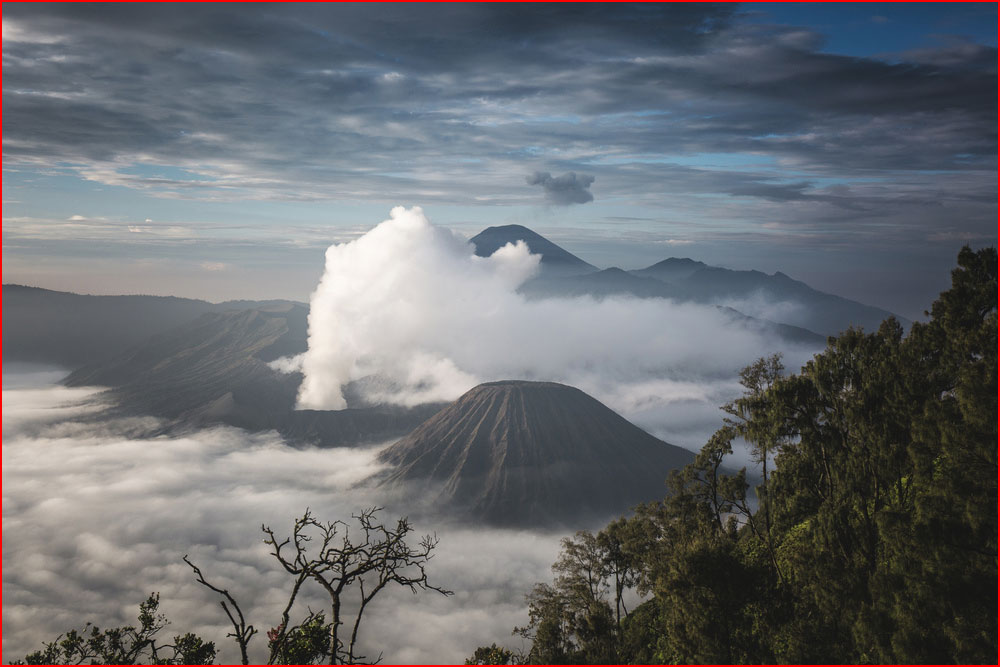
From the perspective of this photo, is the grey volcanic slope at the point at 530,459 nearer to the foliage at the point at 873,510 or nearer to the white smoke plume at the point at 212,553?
the white smoke plume at the point at 212,553

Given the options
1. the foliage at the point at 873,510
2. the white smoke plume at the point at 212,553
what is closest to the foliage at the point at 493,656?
the foliage at the point at 873,510

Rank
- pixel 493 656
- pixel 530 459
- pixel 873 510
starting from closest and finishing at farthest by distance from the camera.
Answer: pixel 873 510
pixel 493 656
pixel 530 459

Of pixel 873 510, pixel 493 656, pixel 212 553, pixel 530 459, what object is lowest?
pixel 212 553

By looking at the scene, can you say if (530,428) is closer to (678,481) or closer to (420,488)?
(420,488)

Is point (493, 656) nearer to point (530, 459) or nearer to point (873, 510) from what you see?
point (873, 510)

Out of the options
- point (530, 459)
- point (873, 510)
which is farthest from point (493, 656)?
point (530, 459)

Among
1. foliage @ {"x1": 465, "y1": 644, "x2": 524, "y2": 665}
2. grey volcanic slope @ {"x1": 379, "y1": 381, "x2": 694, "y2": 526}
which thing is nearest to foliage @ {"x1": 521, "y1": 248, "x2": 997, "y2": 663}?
foliage @ {"x1": 465, "y1": 644, "x2": 524, "y2": 665}
